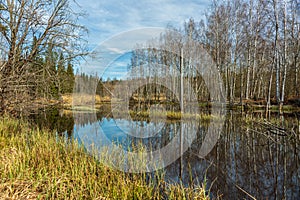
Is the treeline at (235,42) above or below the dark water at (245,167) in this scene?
above

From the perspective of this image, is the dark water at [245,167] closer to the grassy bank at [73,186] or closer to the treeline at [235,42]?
the grassy bank at [73,186]

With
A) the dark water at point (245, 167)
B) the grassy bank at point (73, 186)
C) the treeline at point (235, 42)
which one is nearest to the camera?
Result: the grassy bank at point (73, 186)

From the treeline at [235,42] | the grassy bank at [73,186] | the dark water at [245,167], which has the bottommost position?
the dark water at [245,167]

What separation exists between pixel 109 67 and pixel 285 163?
4.82m

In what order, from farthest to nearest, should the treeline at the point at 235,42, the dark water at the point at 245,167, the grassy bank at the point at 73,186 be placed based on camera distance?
the treeline at the point at 235,42 → the dark water at the point at 245,167 → the grassy bank at the point at 73,186

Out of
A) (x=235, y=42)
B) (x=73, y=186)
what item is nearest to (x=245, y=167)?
(x=73, y=186)

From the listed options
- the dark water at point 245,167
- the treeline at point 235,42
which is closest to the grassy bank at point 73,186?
the dark water at point 245,167

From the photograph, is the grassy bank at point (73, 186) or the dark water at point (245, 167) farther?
the dark water at point (245, 167)

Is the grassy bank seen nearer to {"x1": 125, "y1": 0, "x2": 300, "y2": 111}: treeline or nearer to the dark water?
the dark water

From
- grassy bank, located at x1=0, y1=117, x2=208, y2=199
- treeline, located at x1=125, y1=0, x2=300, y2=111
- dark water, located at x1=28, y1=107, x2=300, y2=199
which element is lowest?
dark water, located at x1=28, y1=107, x2=300, y2=199

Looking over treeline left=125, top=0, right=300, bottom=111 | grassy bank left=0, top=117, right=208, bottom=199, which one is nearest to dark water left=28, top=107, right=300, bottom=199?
grassy bank left=0, top=117, right=208, bottom=199

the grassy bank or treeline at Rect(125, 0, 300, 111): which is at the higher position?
treeline at Rect(125, 0, 300, 111)

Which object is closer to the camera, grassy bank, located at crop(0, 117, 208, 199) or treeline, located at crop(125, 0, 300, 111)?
grassy bank, located at crop(0, 117, 208, 199)

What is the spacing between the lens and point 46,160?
3625 millimetres
